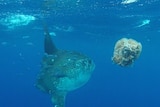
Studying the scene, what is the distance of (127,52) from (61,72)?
7.10 ft

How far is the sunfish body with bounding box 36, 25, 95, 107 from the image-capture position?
893 centimetres

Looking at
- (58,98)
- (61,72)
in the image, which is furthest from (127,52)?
(58,98)

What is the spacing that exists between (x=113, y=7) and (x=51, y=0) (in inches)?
237

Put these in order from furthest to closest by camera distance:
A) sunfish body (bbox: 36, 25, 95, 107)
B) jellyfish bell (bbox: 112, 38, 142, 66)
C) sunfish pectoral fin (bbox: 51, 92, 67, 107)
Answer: sunfish pectoral fin (bbox: 51, 92, 67, 107) → sunfish body (bbox: 36, 25, 95, 107) → jellyfish bell (bbox: 112, 38, 142, 66)

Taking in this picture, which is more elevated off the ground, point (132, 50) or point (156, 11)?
point (156, 11)

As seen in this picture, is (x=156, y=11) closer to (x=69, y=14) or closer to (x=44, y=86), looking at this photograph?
(x=69, y=14)

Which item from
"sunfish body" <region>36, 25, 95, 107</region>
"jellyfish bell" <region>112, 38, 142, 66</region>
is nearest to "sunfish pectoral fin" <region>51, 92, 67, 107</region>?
"sunfish body" <region>36, 25, 95, 107</region>

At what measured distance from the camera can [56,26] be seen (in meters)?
32.3

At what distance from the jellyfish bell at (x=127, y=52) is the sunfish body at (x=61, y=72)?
37.0 inches

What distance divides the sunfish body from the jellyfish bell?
940mm

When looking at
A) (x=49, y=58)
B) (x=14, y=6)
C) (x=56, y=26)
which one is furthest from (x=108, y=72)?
(x=49, y=58)

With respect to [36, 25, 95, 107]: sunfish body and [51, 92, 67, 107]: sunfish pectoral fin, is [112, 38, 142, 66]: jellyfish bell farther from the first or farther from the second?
[51, 92, 67, 107]: sunfish pectoral fin

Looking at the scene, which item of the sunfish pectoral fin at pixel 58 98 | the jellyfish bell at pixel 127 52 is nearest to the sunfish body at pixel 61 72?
the sunfish pectoral fin at pixel 58 98

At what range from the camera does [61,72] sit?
932 centimetres
